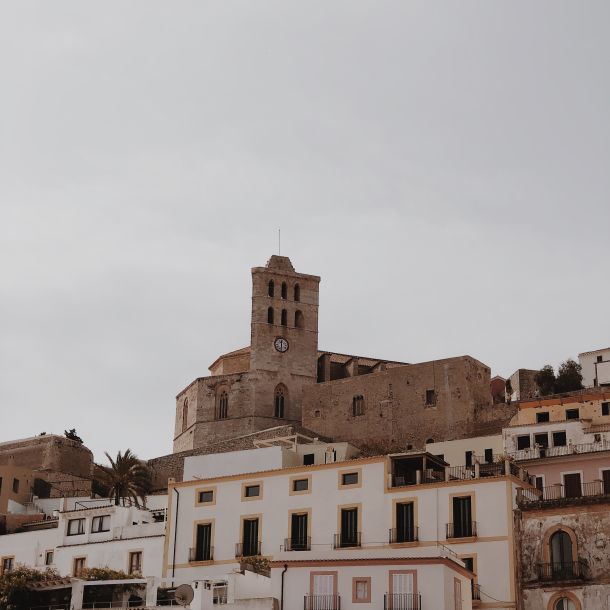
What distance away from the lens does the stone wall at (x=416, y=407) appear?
243 feet

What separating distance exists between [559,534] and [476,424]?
89.3ft

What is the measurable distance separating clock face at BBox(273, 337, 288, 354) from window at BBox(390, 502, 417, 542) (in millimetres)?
42564

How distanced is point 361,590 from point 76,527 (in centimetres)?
2102

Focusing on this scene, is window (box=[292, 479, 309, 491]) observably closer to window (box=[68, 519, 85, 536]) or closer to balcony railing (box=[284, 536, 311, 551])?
balcony railing (box=[284, 536, 311, 551])

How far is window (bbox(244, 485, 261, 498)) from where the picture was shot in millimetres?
53594

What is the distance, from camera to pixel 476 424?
7369cm

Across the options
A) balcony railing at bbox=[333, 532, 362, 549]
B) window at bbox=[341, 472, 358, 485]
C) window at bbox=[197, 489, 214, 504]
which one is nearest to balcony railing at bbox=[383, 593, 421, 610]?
balcony railing at bbox=[333, 532, 362, 549]

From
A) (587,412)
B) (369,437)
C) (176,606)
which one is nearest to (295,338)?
(369,437)

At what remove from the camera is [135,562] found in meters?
54.8

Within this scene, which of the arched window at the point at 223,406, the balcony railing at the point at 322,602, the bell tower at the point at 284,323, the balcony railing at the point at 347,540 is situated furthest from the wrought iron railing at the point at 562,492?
the arched window at the point at 223,406

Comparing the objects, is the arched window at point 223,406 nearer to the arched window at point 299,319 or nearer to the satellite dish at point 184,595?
the arched window at point 299,319

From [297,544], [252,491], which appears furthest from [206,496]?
[297,544]

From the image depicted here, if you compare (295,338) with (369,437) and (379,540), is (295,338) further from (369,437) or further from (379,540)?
(379,540)

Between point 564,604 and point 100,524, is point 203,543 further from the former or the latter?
point 564,604
